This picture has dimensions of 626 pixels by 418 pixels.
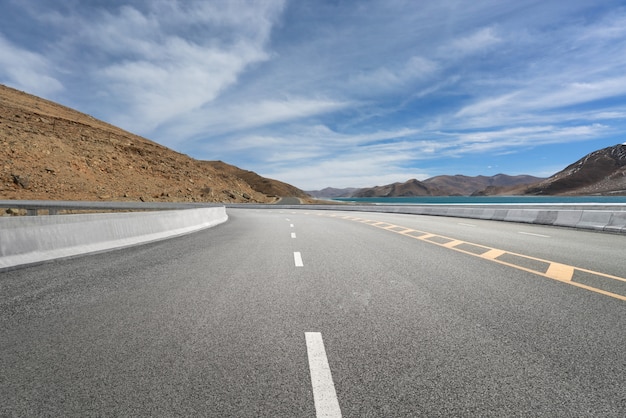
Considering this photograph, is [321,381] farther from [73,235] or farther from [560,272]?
[73,235]

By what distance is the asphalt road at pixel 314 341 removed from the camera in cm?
272

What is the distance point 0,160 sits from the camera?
53.9 meters

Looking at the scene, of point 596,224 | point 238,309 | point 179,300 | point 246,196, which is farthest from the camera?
point 246,196

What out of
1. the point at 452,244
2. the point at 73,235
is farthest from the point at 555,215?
the point at 73,235

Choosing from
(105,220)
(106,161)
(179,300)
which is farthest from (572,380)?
(106,161)

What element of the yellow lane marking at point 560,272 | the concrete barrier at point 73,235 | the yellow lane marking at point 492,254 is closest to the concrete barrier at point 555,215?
the yellow lane marking at point 492,254

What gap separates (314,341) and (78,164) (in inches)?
2740

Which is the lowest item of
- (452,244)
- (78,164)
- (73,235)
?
(452,244)

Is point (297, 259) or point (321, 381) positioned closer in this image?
point (321, 381)

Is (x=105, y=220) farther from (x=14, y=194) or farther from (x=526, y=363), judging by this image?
(x=14, y=194)

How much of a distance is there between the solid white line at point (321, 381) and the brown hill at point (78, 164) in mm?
58622

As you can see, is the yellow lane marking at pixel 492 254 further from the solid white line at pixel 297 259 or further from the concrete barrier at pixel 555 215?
the concrete barrier at pixel 555 215

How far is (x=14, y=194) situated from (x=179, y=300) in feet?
187

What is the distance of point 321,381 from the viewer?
9.75ft
